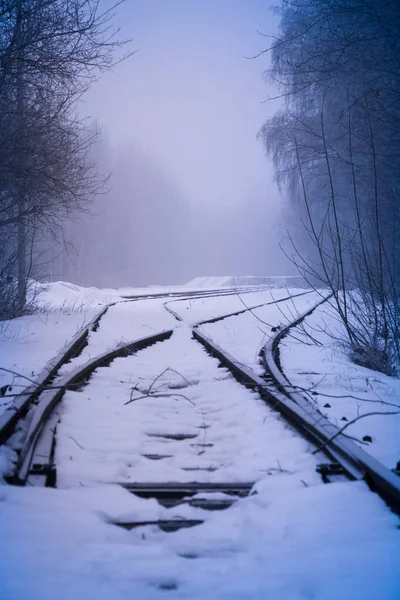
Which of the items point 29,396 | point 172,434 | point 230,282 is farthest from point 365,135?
point 230,282

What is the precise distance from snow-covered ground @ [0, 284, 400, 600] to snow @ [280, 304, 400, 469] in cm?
51

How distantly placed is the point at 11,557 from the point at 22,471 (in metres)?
0.54

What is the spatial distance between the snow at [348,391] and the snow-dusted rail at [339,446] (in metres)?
0.15

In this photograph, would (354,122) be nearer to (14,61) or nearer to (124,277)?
(14,61)

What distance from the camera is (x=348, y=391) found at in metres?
3.65

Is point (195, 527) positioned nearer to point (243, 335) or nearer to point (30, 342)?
point (30, 342)

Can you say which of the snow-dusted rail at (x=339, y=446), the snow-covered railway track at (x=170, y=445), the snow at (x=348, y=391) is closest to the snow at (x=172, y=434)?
the snow-covered railway track at (x=170, y=445)

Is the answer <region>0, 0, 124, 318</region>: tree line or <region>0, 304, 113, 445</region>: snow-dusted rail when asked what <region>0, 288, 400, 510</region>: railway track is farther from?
<region>0, 0, 124, 318</region>: tree line

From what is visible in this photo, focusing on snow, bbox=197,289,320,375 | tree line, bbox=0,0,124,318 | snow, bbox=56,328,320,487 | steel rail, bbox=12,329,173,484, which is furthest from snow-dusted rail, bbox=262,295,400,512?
tree line, bbox=0,0,124,318

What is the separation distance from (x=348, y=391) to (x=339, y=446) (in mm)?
1755

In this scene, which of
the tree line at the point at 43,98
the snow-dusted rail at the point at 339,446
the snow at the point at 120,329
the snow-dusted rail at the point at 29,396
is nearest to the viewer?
the snow-dusted rail at the point at 339,446

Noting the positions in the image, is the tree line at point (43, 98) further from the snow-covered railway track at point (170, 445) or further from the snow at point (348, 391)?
the snow at point (348, 391)

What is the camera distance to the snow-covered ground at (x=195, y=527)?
1188mm

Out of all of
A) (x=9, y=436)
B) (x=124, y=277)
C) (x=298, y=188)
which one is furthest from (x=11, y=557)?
(x=124, y=277)
